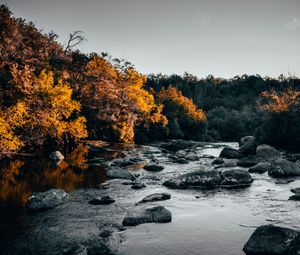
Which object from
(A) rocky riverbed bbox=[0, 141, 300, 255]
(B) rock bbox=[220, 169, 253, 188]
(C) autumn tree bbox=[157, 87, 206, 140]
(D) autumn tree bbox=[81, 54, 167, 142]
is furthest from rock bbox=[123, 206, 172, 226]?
(C) autumn tree bbox=[157, 87, 206, 140]

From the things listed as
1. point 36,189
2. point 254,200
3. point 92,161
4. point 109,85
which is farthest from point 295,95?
point 36,189

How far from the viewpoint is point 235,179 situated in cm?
1714

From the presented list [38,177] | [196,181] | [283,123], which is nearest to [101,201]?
[196,181]

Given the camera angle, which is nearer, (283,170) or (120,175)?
(120,175)

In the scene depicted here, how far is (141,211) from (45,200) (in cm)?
414

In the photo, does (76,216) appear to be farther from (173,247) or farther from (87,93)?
(87,93)

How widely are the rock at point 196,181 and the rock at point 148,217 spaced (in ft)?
18.2

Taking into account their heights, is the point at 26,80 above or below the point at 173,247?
above

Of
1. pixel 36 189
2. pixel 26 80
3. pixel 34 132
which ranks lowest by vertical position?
pixel 36 189

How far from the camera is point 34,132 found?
28.5m

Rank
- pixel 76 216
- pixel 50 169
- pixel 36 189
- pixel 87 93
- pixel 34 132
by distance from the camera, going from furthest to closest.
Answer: pixel 87 93
pixel 34 132
pixel 50 169
pixel 36 189
pixel 76 216

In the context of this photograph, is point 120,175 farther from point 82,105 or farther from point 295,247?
point 82,105

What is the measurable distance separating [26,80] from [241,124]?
6492cm

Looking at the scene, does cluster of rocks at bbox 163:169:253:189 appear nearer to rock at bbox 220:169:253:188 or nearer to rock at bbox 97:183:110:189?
rock at bbox 220:169:253:188
